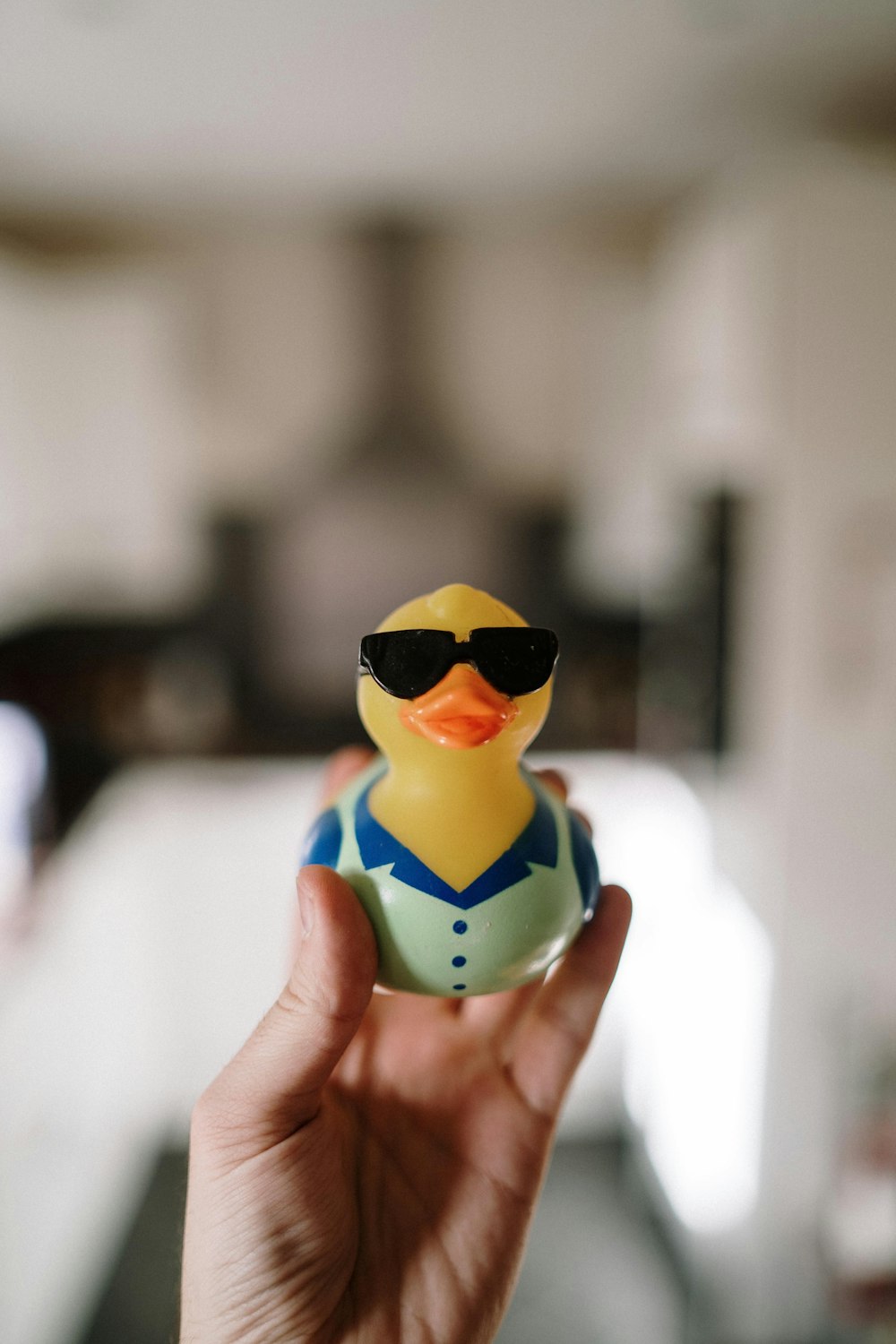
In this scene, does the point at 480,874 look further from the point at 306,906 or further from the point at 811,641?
the point at 811,641

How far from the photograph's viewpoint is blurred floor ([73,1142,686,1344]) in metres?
2.05

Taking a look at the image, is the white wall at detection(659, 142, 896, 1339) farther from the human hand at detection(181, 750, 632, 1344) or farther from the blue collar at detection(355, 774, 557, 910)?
the blue collar at detection(355, 774, 557, 910)

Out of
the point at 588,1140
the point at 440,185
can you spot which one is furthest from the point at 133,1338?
the point at 440,185

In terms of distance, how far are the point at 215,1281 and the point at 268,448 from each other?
2.51 meters

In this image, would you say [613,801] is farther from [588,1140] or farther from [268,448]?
[268,448]

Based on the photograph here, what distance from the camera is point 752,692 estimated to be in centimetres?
191

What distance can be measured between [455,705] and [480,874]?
140 mm

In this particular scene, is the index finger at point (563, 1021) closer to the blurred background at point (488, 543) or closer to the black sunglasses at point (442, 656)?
the black sunglasses at point (442, 656)

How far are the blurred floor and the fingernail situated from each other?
1778 mm

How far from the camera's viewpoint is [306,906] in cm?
60

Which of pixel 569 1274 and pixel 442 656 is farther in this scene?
pixel 569 1274

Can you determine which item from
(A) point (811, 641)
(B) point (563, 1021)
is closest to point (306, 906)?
(B) point (563, 1021)

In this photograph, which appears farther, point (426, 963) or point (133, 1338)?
point (133, 1338)

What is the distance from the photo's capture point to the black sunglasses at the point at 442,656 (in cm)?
60
